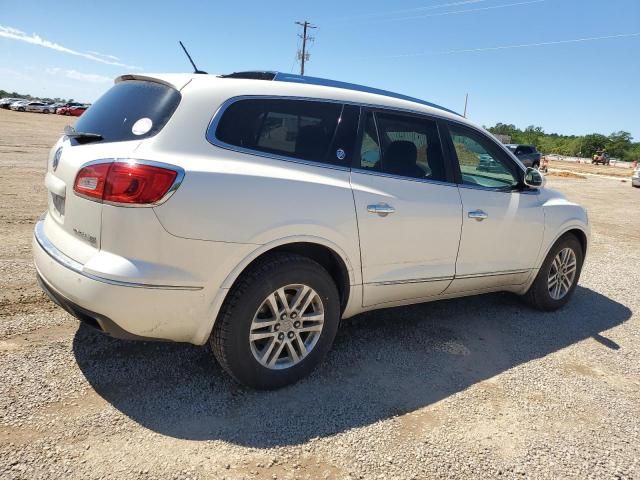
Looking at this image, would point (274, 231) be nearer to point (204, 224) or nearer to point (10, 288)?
point (204, 224)

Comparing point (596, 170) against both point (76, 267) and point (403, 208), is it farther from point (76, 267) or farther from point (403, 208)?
point (76, 267)

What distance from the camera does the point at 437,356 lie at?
3615 mm

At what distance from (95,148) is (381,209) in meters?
1.76

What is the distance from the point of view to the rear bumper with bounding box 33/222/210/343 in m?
2.39

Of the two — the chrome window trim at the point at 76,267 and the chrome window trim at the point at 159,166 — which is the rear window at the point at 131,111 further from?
the chrome window trim at the point at 76,267

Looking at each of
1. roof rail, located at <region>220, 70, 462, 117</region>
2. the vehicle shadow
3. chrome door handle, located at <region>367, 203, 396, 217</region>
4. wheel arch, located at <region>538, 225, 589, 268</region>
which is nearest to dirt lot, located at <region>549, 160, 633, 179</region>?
wheel arch, located at <region>538, 225, 589, 268</region>

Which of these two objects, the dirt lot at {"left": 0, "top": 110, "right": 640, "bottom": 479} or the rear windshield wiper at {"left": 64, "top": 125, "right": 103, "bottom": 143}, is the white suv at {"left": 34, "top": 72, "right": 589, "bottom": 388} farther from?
the dirt lot at {"left": 0, "top": 110, "right": 640, "bottom": 479}

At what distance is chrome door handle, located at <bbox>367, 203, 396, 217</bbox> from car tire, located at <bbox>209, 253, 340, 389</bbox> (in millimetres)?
517

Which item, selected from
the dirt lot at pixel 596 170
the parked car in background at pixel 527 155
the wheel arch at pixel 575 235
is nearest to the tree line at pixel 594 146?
the dirt lot at pixel 596 170

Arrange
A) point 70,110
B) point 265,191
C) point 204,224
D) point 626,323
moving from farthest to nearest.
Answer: point 70,110 → point 626,323 → point 265,191 → point 204,224

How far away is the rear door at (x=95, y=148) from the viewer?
8.21ft

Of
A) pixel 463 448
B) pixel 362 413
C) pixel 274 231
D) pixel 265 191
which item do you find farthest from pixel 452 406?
pixel 265 191

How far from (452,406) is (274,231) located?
1.58 meters

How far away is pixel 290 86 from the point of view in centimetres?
297
